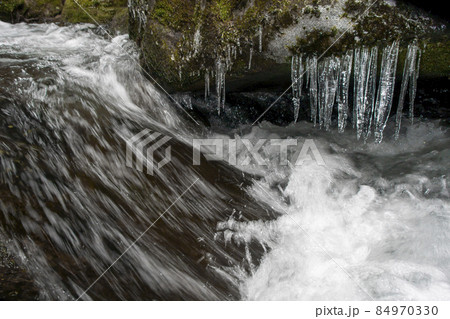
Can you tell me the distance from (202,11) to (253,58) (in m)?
0.74

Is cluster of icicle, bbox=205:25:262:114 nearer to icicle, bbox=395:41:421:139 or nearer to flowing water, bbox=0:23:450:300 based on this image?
flowing water, bbox=0:23:450:300

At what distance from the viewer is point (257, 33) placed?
425cm

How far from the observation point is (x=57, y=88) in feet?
13.1

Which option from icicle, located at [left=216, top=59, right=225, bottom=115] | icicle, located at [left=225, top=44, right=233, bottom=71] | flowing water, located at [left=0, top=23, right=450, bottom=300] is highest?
icicle, located at [left=225, top=44, right=233, bottom=71]

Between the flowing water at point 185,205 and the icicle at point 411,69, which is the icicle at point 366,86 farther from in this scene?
the flowing water at point 185,205

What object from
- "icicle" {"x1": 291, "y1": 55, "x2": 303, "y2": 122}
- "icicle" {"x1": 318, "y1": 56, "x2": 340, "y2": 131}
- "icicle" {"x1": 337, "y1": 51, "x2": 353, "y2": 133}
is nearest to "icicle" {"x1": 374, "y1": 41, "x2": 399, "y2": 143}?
"icicle" {"x1": 337, "y1": 51, "x2": 353, "y2": 133}

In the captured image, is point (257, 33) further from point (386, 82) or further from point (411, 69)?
point (411, 69)

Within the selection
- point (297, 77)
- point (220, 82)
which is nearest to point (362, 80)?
point (297, 77)

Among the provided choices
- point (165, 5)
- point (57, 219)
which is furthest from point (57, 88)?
point (57, 219)

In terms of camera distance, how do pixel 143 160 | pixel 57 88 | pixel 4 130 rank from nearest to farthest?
pixel 4 130, pixel 143 160, pixel 57 88

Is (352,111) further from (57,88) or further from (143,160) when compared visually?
(57,88)

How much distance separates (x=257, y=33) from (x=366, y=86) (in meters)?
1.24

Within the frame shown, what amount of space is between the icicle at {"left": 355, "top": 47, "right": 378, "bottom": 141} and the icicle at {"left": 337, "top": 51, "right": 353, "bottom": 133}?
10 centimetres

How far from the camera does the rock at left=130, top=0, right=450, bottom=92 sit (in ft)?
12.8
